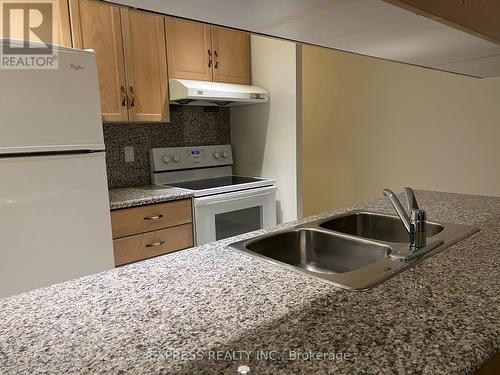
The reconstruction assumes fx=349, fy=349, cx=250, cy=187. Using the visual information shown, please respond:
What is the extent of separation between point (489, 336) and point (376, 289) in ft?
0.80

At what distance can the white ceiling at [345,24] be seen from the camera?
2.49ft

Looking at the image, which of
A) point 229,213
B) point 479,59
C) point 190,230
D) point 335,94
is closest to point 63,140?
point 190,230

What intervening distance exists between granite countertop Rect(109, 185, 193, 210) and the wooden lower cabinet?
0.03 m

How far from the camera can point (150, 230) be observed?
2.23 metres

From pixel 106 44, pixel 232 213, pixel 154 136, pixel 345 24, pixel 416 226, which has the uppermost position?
pixel 106 44

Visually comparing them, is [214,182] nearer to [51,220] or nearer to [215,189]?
[215,189]

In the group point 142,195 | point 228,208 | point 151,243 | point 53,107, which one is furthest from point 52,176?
point 228,208

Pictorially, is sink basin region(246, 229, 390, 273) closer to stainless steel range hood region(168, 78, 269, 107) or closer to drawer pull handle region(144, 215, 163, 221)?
drawer pull handle region(144, 215, 163, 221)

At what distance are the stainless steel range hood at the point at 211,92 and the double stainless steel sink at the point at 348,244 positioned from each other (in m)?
1.39

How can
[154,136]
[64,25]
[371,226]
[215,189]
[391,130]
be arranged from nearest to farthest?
[371,226] < [64,25] < [215,189] < [154,136] < [391,130]

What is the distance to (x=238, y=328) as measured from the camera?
2.22ft

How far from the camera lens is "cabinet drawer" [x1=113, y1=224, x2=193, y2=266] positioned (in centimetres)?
212

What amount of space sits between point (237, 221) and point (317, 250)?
4.43ft

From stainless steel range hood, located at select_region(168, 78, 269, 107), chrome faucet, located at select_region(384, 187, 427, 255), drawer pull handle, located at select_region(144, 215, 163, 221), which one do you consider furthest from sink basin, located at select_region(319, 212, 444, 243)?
stainless steel range hood, located at select_region(168, 78, 269, 107)
